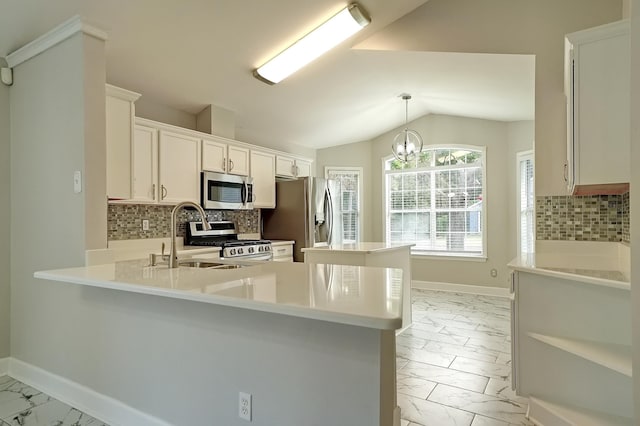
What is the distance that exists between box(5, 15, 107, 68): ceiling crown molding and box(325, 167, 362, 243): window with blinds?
4562 millimetres

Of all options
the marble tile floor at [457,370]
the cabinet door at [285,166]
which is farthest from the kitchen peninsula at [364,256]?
the cabinet door at [285,166]

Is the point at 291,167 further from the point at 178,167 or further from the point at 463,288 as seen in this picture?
the point at 463,288

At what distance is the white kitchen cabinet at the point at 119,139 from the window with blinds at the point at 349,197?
3959mm

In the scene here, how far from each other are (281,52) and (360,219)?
379 cm

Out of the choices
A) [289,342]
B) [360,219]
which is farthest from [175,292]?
[360,219]

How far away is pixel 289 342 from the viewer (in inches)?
58.1

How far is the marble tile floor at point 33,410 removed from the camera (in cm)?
205

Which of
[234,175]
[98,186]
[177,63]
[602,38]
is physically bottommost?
[98,186]

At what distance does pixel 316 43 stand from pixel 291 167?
2.26m

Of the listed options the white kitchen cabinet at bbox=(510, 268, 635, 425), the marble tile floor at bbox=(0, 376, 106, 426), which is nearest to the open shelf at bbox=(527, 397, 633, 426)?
the white kitchen cabinet at bbox=(510, 268, 635, 425)

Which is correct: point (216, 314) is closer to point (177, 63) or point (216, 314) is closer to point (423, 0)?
point (177, 63)

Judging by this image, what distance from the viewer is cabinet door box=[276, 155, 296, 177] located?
5133 mm

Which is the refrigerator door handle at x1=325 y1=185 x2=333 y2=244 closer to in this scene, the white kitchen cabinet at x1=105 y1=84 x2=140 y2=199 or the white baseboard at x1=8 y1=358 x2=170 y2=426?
the white kitchen cabinet at x1=105 y1=84 x2=140 y2=199

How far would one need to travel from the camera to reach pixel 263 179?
485 centimetres
